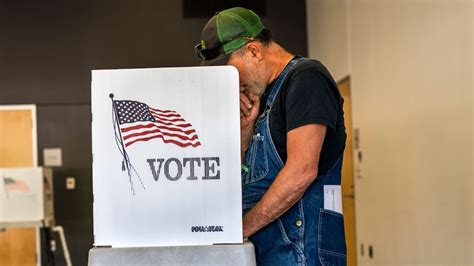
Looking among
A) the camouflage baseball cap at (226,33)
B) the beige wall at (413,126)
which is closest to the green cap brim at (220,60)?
the camouflage baseball cap at (226,33)

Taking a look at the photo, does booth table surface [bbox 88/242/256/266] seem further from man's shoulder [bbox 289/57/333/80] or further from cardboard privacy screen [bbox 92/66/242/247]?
man's shoulder [bbox 289/57/333/80]

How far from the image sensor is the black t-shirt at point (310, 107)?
4.99 ft

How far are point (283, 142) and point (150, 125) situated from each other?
1.18 feet

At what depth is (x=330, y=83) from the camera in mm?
1576

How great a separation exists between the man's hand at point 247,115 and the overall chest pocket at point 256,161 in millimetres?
20

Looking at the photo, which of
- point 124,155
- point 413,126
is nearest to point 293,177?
point 124,155

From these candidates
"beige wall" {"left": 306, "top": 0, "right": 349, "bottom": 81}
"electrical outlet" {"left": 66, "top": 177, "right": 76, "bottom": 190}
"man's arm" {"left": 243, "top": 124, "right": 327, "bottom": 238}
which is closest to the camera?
"man's arm" {"left": 243, "top": 124, "right": 327, "bottom": 238}

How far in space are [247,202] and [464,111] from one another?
1783 mm

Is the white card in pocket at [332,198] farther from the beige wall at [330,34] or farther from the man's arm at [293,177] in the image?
the beige wall at [330,34]

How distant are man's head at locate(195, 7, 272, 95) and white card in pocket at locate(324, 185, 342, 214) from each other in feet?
0.98

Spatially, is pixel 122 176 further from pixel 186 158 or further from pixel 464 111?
pixel 464 111

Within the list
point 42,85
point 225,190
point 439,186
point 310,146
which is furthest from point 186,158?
point 42,85

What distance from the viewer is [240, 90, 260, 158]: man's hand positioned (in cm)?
165

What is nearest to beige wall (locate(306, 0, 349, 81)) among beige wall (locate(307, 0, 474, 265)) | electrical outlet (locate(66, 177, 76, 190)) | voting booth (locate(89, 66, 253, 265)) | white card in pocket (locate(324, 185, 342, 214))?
beige wall (locate(307, 0, 474, 265))
